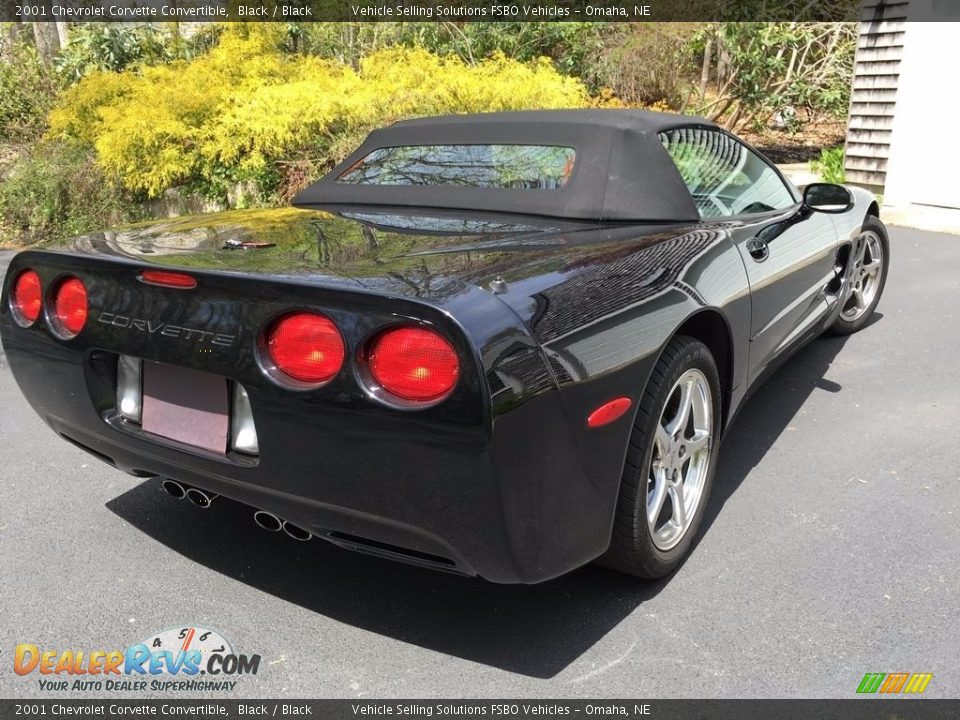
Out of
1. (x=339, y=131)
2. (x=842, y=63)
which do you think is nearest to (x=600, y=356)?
(x=339, y=131)

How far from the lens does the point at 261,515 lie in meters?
2.26

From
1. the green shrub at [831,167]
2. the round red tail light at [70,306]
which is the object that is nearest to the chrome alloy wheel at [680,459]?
the round red tail light at [70,306]

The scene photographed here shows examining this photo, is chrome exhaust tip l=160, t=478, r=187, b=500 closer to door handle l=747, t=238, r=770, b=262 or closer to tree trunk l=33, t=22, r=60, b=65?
door handle l=747, t=238, r=770, b=262

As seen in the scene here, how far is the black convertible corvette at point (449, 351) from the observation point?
186 centimetres

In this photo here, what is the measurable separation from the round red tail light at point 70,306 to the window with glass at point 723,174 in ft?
6.61

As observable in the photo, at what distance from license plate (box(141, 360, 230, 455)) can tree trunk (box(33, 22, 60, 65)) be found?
42.4 feet

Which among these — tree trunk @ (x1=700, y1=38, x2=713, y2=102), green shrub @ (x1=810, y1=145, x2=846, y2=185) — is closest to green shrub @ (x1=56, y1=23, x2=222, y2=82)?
tree trunk @ (x1=700, y1=38, x2=713, y2=102)

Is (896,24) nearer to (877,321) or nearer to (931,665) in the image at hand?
Answer: (877,321)

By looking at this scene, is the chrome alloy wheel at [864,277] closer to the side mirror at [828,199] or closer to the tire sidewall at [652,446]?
the side mirror at [828,199]

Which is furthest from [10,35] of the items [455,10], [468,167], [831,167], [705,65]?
[468,167]

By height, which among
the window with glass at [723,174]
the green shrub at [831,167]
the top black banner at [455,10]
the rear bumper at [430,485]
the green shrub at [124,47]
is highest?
the top black banner at [455,10]

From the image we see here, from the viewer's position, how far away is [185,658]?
7.30ft

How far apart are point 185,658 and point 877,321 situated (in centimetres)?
488
